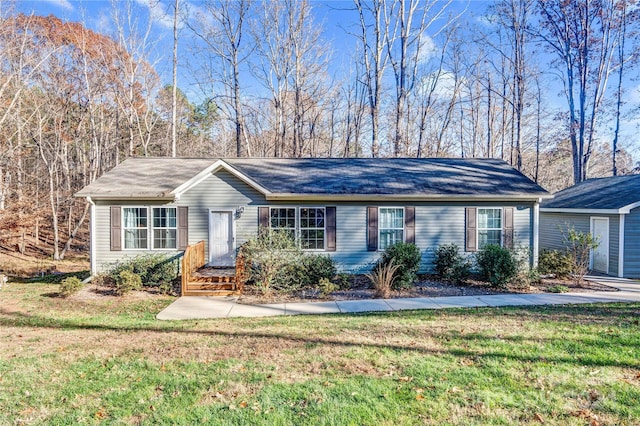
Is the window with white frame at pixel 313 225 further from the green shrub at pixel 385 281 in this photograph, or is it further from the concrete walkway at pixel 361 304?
the concrete walkway at pixel 361 304

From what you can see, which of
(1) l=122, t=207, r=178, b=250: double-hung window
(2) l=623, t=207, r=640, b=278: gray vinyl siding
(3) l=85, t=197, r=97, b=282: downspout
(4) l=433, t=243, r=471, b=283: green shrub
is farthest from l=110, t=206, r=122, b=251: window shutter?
(2) l=623, t=207, r=640, b=278: gray vinyl siding

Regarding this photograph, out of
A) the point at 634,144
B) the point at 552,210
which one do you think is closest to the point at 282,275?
the point at 552,210

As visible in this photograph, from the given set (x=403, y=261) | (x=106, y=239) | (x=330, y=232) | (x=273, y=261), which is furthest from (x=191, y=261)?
(x=403, y=261)

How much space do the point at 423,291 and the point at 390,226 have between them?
2539 mm

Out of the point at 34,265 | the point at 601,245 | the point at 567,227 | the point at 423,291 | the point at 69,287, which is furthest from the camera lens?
the point at 34,265

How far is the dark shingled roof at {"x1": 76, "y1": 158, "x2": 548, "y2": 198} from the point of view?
11.1 m

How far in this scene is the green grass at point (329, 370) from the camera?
11.4ft

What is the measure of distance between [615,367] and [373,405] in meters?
3.22

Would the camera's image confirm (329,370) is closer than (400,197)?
Yes

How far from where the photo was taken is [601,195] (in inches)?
529

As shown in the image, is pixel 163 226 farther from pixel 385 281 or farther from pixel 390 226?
pixel 390 226

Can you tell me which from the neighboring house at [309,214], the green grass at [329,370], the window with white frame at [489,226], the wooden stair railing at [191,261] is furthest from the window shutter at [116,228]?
the window with white frame at [489,226]

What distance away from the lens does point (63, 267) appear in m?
14.6

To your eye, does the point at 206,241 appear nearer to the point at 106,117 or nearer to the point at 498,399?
the point at 498,399
